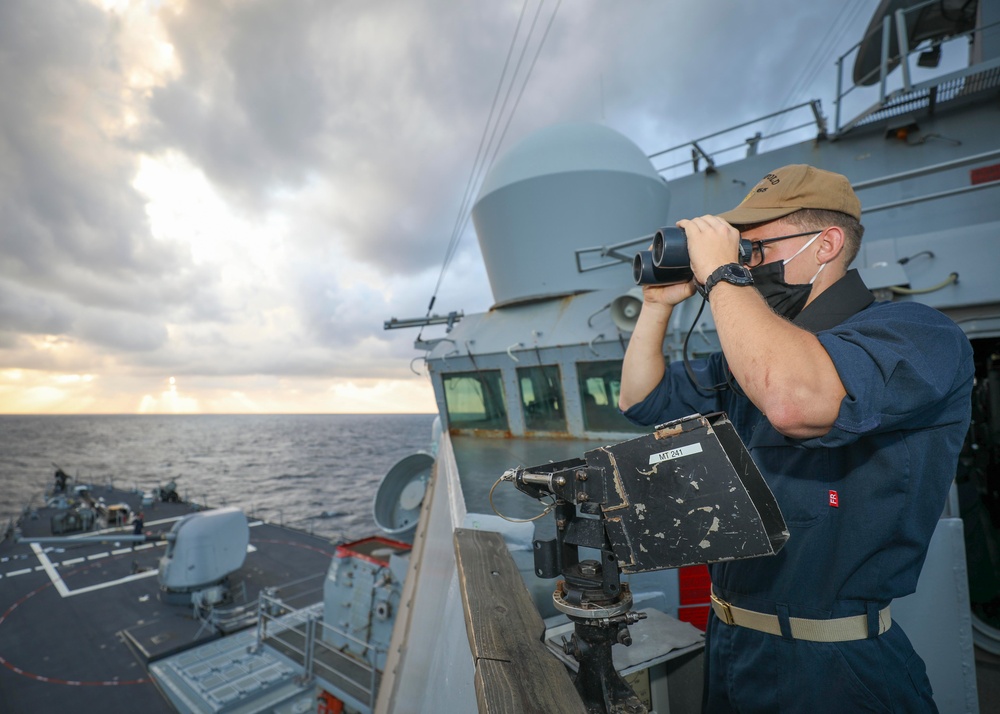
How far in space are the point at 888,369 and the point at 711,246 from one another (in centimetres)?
48

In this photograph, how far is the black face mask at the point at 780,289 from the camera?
4.58 ft

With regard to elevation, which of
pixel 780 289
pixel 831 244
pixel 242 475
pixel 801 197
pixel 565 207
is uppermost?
pixel 565 207

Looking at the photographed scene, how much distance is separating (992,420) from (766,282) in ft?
19.8

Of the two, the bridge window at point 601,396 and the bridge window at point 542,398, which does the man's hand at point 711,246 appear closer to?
the bridge window at point 601,396

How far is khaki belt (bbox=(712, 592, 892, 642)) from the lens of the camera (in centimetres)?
131

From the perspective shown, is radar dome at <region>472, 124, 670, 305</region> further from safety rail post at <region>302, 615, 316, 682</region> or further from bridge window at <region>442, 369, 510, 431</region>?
safety rail post at <region>302, 615, 316, 682</region>

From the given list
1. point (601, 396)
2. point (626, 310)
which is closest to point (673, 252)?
point (626, 310)

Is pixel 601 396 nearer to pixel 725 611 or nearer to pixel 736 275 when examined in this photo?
pixel 725 611

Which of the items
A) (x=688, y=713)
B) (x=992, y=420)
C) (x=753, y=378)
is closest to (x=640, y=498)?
(x=753, y=378)

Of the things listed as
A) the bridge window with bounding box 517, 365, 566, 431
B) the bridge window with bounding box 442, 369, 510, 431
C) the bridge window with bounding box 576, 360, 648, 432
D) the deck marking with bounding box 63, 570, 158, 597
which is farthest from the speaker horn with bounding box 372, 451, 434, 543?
the deck marking with bounding box 63, 570, 158, 597

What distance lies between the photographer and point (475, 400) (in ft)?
24.2

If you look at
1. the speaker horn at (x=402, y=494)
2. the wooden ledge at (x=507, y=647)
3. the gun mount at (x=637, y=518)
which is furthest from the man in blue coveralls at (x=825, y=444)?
the speaker horn at (x=402, y=494)

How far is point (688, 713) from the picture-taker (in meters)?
1.94

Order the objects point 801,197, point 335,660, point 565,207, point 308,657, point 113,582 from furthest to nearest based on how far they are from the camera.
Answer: point 113,582
point 335,660
point 308,657
point 565,207
point 801,197
